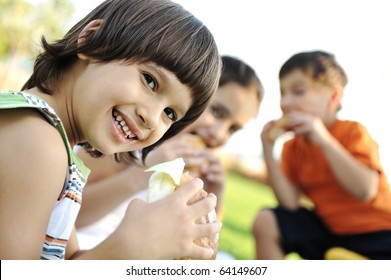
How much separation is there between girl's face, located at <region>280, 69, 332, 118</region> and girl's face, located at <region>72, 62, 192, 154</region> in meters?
1.14

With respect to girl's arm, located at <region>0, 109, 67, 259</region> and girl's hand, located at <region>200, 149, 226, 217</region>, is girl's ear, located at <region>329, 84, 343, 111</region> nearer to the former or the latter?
girl's hand, located at <region>200, 149, 226, 217</region>

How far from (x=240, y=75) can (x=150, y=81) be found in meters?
1.08

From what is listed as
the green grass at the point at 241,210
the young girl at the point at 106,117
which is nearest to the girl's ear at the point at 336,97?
the green grass at the point at 241,210

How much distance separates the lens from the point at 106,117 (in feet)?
2.21

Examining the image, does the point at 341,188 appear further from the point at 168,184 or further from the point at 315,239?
the point at 168,184

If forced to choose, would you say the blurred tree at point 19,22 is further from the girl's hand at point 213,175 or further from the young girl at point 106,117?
the young girl at point 106,117

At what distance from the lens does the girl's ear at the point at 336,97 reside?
1876 mm

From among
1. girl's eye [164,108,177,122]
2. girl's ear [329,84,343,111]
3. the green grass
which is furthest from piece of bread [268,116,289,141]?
girl's eye [164,108,177,122]

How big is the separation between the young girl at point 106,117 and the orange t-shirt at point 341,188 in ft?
3.27
